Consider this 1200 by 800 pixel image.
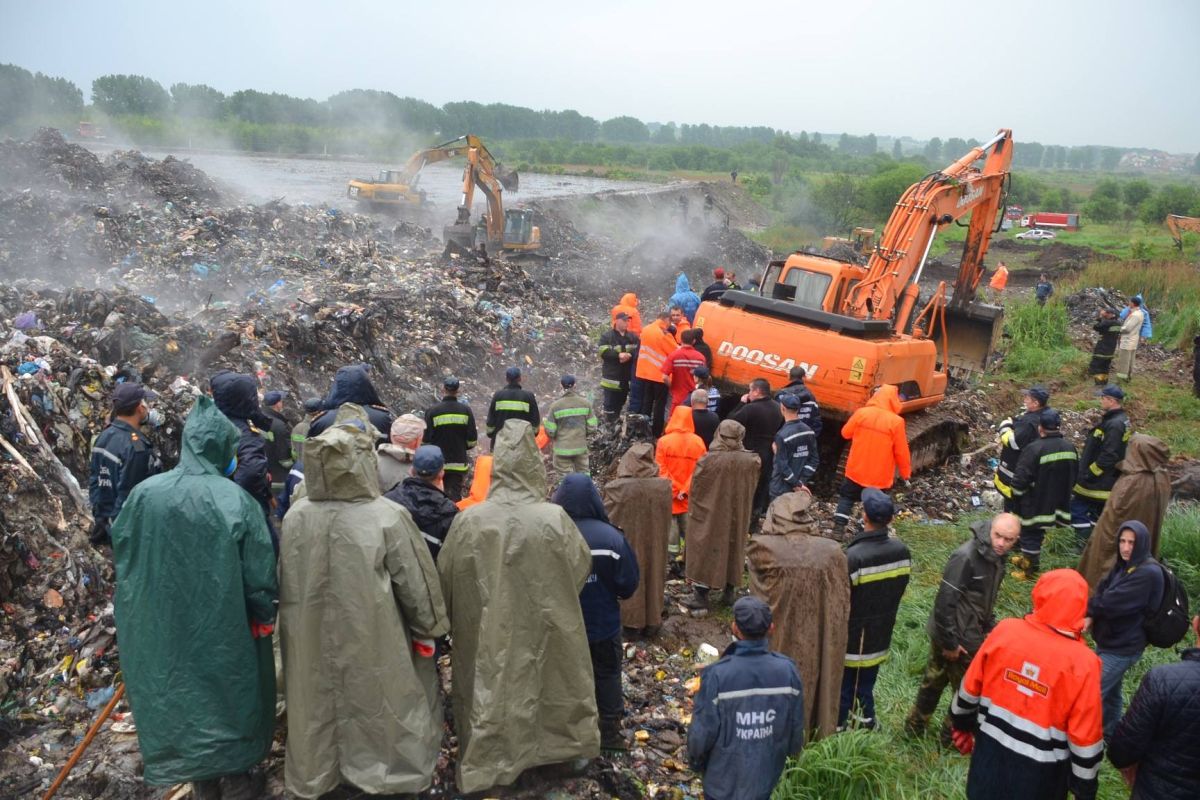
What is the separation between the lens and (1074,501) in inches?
293

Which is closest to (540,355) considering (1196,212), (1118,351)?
(1118,351)

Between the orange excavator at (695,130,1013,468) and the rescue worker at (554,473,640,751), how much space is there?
4986 millimetres

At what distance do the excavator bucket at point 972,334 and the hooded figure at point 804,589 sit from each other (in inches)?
353

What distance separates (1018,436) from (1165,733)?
Answer: 14.3 feet

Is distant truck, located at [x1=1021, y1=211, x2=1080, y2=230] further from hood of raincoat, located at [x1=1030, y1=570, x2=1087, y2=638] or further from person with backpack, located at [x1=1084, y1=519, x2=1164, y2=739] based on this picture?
hood of raincoat, located at [x1=1030, y1=570, x2=1087, y2=638]

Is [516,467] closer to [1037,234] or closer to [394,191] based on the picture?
[394,191]

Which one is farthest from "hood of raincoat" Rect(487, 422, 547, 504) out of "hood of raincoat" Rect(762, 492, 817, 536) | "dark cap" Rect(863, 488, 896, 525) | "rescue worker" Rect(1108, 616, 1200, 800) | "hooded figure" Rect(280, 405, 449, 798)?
"rescue worker" Rect(1108, 616, 1200, 800)

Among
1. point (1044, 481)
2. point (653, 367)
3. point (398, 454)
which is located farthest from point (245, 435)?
point (1044, 481)

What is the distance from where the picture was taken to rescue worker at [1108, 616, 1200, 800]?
10.1 feet

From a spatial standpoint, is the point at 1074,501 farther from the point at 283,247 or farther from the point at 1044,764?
the point at 283,247

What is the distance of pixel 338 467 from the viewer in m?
3.45

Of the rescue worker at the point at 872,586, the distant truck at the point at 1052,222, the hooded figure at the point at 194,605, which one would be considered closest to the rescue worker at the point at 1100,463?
the rescue worker at the point at 872,586

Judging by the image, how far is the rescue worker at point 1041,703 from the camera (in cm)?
322

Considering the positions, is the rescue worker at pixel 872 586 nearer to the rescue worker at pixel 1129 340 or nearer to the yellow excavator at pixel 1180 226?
the rescue worker at pixel 1129 340
